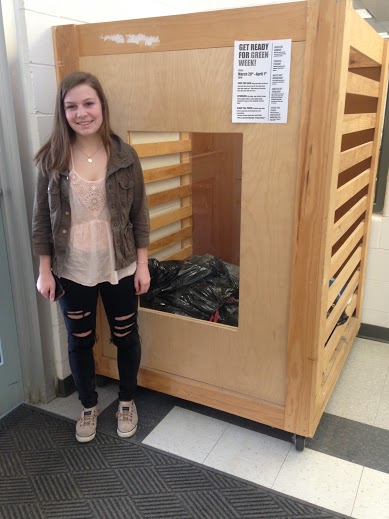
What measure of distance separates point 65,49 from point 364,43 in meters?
1.12

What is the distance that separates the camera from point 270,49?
1.46 meters

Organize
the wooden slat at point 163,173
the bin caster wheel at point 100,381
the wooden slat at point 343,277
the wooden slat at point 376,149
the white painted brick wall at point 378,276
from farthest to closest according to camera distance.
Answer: the white painted brick wall at point 378,276 → the bin caster wheel at point 100,381 → the wooden slat at point 376,149 → the wooden slat at point 163,173 → the wooden slat at point 343,277

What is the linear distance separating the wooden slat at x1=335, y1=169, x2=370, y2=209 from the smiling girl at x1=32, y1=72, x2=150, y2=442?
71 centimetres

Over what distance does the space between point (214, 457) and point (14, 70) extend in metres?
1.67

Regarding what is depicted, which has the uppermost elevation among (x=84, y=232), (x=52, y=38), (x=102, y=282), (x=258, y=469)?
(x=52, y=38)

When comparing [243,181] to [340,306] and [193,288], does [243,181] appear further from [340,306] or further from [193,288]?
[340,306]

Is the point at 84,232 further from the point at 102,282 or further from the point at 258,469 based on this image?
the point at 258,469

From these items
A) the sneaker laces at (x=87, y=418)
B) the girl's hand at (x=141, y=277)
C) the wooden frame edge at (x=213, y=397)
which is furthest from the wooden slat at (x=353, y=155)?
the sneaker laces at (x=87, y=418)

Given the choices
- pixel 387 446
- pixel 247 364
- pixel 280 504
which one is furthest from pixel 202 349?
pixel 387 446

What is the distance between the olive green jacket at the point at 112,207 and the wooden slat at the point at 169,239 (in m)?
0.36

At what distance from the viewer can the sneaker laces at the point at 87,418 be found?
1.89m

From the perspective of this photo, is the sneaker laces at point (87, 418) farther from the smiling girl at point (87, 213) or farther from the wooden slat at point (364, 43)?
the wooden slat at point (364, 43)

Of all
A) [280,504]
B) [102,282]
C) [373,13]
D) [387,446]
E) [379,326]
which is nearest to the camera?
[280,504]

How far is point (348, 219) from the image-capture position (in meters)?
1.93
